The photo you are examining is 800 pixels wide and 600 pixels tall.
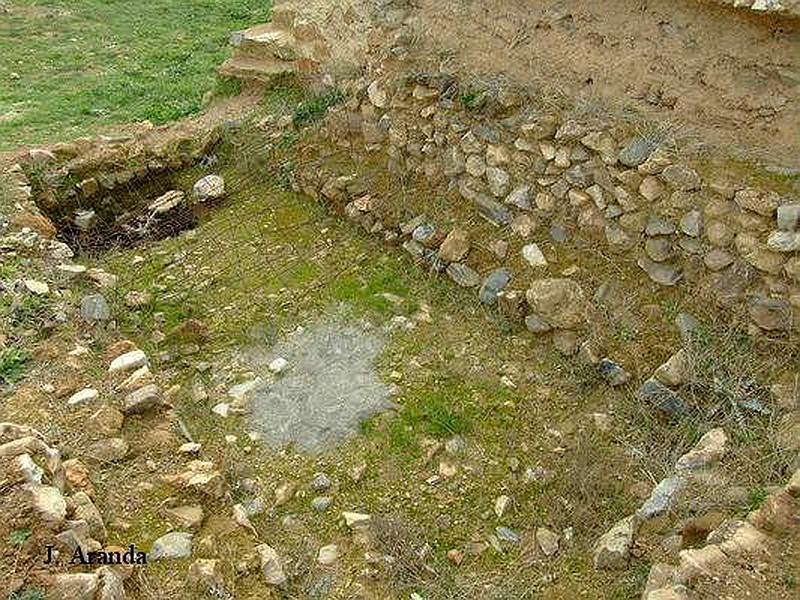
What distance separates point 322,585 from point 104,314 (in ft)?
7.90

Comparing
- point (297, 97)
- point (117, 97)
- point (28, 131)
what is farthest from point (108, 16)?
point (297, 97)

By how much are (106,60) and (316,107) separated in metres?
4.02

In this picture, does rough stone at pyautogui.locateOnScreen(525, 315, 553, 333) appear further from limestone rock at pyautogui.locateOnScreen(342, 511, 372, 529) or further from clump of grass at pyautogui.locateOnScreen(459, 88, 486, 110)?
limestone rock at pyautogui.locateOnScreen(342, 511, 372, 529)

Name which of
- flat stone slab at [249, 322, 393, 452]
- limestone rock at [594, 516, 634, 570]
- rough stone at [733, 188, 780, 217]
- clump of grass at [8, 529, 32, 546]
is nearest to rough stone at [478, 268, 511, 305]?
flat stone slab at [249, 322, 393, 452]

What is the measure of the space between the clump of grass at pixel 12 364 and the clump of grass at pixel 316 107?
3296 mm

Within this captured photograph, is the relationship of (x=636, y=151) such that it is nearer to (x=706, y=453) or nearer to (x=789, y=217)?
(x=789, y=217)

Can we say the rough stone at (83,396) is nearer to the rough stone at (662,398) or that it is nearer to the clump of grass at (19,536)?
the clump of grass at (19,536)

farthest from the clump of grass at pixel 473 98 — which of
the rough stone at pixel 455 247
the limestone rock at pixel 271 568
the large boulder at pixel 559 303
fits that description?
the limestone rock at pixel 271 568

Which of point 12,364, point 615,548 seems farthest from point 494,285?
point 12,364

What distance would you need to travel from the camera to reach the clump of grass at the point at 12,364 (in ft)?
15.0

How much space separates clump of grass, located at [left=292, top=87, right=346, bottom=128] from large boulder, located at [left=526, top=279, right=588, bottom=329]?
9.43 feet

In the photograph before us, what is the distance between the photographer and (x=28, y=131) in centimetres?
798

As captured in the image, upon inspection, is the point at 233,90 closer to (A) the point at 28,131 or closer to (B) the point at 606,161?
(A) the point at 28,131

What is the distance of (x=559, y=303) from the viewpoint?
504 cm
